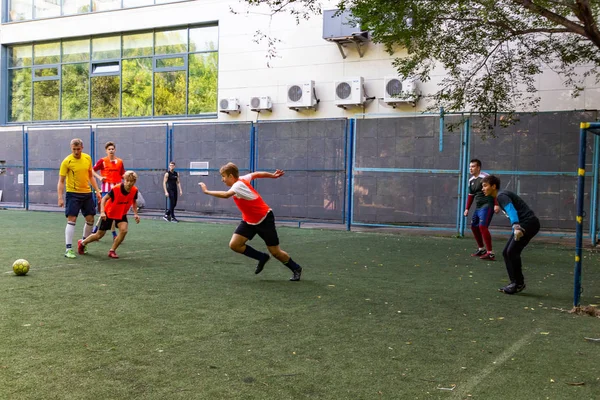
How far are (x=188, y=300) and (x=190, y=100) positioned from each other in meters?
15.8

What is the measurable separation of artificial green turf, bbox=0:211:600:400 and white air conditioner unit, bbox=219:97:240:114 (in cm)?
1072

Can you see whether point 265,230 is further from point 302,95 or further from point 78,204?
point 302,95

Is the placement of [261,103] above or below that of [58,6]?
below

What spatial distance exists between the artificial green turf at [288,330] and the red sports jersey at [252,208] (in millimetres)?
827

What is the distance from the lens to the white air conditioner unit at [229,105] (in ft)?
66.1

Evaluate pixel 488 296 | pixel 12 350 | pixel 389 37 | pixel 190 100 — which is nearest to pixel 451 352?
pixel 488 296

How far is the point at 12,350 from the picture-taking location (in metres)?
4.61

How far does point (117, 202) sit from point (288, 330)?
212 inches

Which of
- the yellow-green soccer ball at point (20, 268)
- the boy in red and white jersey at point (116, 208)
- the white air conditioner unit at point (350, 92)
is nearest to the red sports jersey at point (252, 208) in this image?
the boy in red and white jersey at point (116, 208)

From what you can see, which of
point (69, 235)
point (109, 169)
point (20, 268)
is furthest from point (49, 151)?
point (20, 268)

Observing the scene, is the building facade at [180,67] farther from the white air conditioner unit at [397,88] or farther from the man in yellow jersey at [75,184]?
the man in yellow jersey at [75,184]

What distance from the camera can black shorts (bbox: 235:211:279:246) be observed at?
26.9 ft

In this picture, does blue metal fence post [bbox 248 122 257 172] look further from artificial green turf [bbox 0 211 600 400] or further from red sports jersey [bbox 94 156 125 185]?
artificial green turf [bbox 0 211 600 400]

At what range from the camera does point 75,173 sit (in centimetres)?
1014
